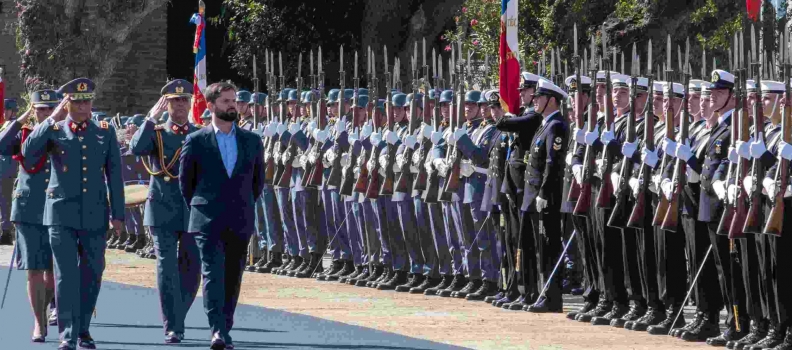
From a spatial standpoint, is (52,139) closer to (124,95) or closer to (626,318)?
(626,318)

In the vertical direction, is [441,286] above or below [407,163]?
below

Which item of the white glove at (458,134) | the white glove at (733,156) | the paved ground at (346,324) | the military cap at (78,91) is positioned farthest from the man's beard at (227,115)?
the white glove at (458,134)

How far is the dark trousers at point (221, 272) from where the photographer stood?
1180cm

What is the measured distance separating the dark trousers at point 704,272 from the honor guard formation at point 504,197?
0.05 feet

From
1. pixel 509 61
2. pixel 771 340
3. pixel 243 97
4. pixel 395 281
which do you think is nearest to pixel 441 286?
pixel 395 281

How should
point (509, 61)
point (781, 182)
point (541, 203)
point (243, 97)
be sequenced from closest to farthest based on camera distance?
point (781, 182)
point (541, 203)
point (509, 61)
point (243, 97)

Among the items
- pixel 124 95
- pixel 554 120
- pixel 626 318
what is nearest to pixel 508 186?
pixel 554 120

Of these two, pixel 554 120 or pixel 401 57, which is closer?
pixel 554 120

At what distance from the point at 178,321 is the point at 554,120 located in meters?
3.46

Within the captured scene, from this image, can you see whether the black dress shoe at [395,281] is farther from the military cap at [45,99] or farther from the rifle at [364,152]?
the military cap at [45,99]

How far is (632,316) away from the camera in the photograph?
13.6m

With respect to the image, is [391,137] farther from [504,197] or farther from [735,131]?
[735,131]

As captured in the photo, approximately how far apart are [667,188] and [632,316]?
1.26m

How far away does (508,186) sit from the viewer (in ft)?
49.6
